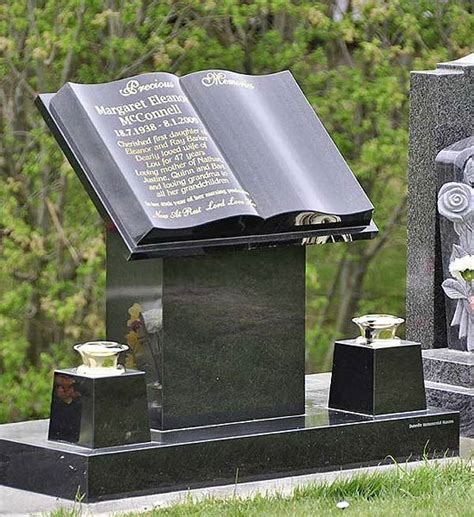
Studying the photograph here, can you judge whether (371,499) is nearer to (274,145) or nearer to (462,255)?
(274,145)

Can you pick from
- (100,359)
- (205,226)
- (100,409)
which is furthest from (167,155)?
(100,409)

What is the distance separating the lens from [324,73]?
1296cm

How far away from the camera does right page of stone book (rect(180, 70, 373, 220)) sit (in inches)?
292

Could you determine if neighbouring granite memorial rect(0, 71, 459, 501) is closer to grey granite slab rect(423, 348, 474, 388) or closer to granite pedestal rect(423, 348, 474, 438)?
granite pedestal rect(423, 348, 474, 438)

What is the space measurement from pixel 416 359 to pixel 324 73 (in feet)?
18.6

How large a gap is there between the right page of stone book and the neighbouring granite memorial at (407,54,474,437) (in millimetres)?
974

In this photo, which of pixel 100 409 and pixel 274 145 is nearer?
pixel 100 409

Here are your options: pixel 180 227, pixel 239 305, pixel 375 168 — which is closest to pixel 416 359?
pixel 239 305

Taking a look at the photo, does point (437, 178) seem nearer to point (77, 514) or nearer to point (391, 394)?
point (391, 394)

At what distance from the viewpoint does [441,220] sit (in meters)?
8.70

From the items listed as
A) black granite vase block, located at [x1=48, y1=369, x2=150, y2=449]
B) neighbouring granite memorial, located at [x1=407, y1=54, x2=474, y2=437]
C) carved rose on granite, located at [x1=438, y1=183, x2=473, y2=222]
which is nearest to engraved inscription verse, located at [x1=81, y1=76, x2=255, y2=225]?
black granite vase block, located at [x1=48, y1=369, x2=150, y2=449]

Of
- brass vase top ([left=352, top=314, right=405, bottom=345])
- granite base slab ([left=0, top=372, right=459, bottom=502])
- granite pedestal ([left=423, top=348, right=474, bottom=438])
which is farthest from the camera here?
granite pedestal ([left=423, top=348, right=474, bottom=438])

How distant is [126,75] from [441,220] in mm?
4248

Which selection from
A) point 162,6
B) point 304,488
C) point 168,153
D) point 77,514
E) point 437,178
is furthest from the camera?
point 162,6
